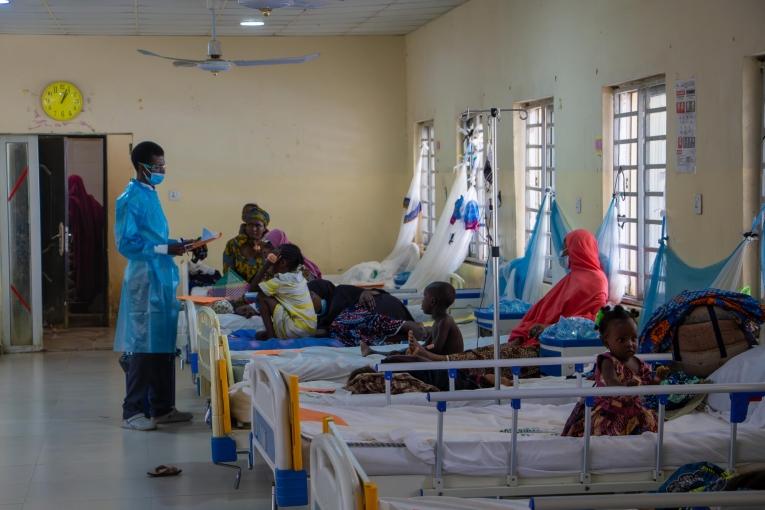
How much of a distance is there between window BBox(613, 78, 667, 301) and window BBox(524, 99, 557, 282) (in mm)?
986

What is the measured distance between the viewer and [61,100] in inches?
451

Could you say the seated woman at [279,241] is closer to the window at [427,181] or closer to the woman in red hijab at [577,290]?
the window at [427,181]

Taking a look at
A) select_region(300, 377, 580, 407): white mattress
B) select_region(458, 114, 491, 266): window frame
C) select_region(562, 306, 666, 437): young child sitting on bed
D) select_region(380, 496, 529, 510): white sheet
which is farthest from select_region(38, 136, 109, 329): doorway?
select_region(380, 496, 529, 510): white sheet

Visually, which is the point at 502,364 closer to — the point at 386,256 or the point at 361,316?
the point at 361,316

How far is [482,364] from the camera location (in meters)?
4.57

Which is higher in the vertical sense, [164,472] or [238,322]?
[238,322]

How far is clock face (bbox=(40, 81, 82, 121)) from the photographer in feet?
37.4

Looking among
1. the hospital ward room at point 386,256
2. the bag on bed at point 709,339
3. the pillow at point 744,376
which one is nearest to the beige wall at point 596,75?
the hospital ward room at point 386,256

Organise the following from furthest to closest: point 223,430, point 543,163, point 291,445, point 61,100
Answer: point 61,100 < point 543,163 < point 223,430 < point 291,445

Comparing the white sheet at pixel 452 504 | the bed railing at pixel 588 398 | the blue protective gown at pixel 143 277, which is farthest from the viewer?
the blue protective gown at pixel 143 277

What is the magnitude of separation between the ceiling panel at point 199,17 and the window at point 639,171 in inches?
125

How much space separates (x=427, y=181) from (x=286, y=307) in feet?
15.2

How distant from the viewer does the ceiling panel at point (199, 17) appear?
9547 millimetres

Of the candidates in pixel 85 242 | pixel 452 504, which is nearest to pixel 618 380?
pixel 452 504
